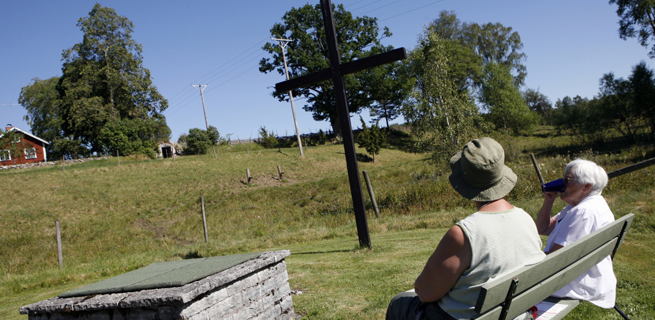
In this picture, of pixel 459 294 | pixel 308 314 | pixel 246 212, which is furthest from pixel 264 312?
pixel 246 212

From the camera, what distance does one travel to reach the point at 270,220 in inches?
692

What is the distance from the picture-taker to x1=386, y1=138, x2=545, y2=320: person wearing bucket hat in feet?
6.62

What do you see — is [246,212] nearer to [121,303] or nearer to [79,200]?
[79,200]

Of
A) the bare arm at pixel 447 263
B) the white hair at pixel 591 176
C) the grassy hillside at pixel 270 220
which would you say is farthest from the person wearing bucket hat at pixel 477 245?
the grassy hillside at pixel 270 220

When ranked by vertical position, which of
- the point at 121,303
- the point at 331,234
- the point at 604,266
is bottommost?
the point at 331,234

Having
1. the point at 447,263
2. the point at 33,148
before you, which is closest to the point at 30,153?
the point at 33,148

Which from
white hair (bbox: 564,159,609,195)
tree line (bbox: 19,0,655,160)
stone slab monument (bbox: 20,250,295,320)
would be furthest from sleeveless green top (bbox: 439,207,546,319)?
tree line (bbox: 19,0,655,160)

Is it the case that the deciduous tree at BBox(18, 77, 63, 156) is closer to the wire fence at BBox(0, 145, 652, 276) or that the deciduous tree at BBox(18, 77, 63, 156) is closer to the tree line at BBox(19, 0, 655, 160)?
the tree line at BBox(19, 0, 655, 160)

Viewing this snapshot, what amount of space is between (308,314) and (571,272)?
8.82 feet

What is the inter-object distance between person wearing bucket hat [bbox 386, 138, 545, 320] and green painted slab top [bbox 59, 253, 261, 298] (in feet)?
6.64

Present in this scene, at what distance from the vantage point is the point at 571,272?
2.50 metres

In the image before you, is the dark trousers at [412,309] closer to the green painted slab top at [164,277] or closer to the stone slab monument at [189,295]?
the stone slab monument at [189,295]

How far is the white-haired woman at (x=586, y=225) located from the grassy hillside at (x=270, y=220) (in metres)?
0.93

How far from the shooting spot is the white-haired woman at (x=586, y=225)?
281cm
